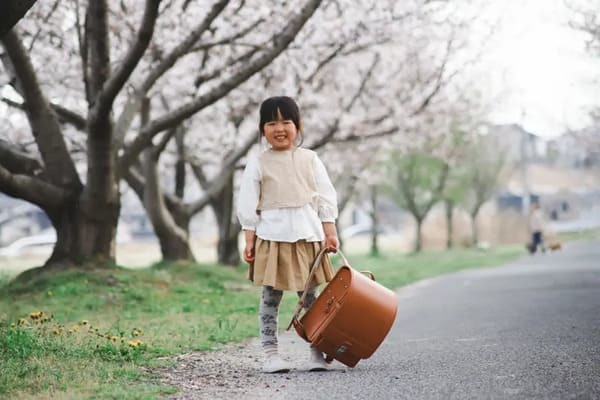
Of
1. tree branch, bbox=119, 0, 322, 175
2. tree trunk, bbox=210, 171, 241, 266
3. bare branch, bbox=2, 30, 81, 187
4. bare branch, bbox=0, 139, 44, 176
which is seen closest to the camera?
tree branch, bbox=119, 0, 322, 175

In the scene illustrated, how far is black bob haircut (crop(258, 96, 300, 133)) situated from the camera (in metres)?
5.56

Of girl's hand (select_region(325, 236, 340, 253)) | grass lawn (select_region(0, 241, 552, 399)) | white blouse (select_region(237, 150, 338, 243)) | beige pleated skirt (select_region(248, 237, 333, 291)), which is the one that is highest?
white blouse (select_region(237, 150, 338, 243))

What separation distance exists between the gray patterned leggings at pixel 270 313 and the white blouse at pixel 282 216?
16.2 inches

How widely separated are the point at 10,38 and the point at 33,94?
1.13m

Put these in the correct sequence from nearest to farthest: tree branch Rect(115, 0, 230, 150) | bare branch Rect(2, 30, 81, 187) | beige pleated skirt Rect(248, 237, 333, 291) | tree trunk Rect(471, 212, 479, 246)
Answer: beige pleated skirt Rect(248, 237, 333, 291) < tree branch Rect(115, 0, 230, 150) < bare branch Rect(2, 30, 81, 187) < tree trunk Rect(471, 212, 479, 246)

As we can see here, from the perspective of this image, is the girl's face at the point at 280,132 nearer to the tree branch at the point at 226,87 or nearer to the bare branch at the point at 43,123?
the tree branch at the point at 226,87

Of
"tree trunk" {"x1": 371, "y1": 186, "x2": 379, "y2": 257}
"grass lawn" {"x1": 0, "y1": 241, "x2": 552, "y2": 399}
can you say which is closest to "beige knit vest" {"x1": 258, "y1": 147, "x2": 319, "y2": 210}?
"grass lawn" {"x1": 0, "y1": 241, "x2": 552, "y2": 399}

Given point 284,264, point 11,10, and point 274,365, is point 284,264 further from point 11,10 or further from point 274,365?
point 11,10

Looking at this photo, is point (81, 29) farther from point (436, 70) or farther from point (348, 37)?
point (436, 70)

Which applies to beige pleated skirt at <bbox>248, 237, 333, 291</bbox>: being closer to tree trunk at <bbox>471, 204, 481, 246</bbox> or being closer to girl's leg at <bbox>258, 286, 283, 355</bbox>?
girl's leg at <bbox>258, 286, 283, 355</bbox>

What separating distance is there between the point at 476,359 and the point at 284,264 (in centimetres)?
146

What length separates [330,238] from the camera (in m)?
5.53

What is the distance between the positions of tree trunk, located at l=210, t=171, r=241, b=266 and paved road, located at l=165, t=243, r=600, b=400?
9.65 metres

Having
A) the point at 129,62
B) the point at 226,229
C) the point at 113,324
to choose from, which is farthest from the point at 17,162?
the point at 226,229
